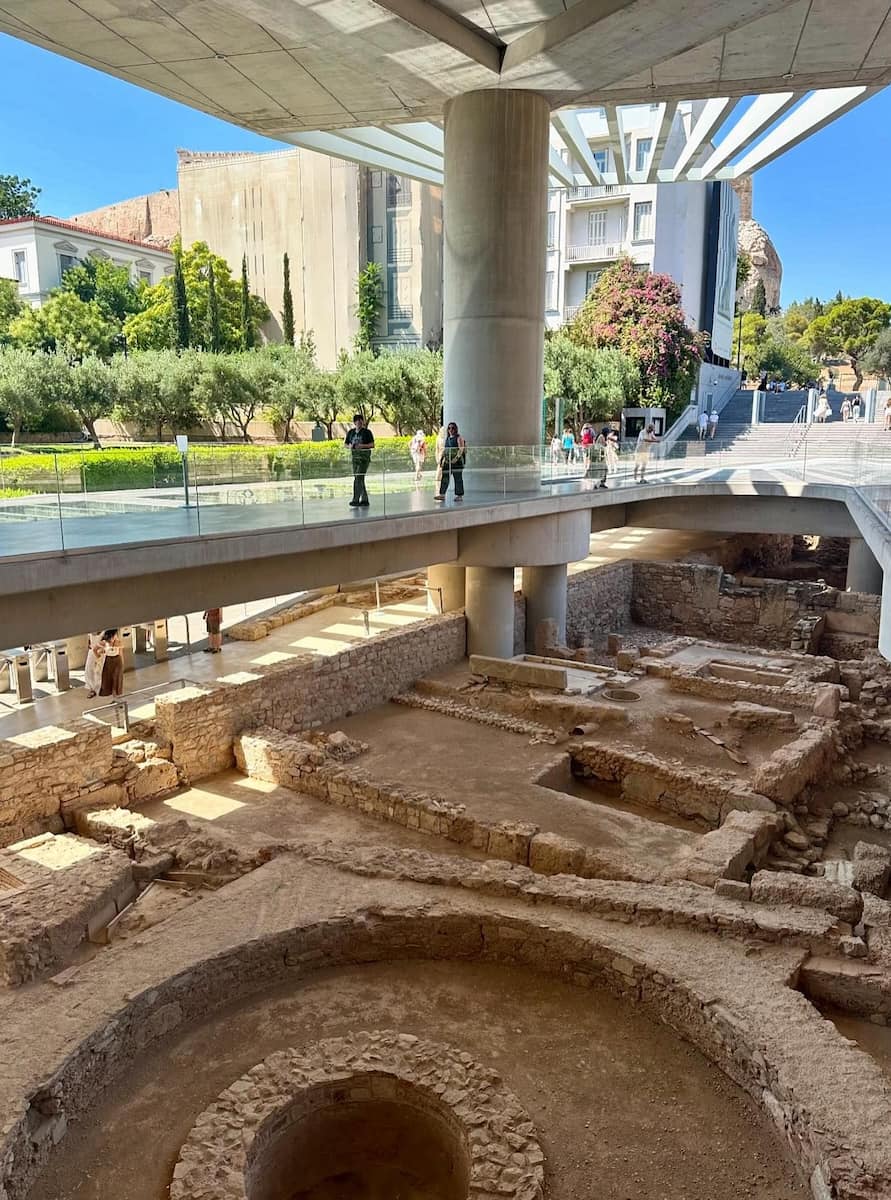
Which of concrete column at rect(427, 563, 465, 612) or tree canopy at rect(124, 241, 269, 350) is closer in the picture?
concrete column at rect(427, 563, 465, 612)

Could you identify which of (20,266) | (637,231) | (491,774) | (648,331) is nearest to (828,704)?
(491,774)

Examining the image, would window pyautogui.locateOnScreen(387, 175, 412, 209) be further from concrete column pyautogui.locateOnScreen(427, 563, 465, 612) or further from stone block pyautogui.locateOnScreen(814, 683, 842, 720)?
stone block pyautogui.locateOnScreen(814, 683, 842, 720)

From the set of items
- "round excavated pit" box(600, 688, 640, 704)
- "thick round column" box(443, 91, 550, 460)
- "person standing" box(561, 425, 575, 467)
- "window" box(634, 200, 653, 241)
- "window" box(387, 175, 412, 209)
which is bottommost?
"round excavated pit" box(600, 688, 640, 704)

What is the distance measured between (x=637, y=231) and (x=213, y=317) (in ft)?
70.9

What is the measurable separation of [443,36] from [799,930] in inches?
567

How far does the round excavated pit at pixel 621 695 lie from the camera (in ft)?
46.8

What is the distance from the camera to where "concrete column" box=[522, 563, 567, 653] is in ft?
59.5

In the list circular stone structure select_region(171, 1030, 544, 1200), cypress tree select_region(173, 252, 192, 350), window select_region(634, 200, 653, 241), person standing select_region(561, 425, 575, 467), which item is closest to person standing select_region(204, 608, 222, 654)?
person standing select_region(561, 425, 575, 467)

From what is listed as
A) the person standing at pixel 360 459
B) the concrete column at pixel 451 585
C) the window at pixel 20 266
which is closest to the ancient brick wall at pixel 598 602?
the concrete column at pixel 451 585

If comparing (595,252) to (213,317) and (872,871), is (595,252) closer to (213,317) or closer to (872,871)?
(213,317)

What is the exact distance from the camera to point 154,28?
44.8 ft

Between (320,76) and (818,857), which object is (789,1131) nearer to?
(818,857)

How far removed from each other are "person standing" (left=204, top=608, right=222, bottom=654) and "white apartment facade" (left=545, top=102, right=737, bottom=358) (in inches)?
1207

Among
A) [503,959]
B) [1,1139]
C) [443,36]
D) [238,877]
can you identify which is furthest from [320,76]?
[1,1139]
